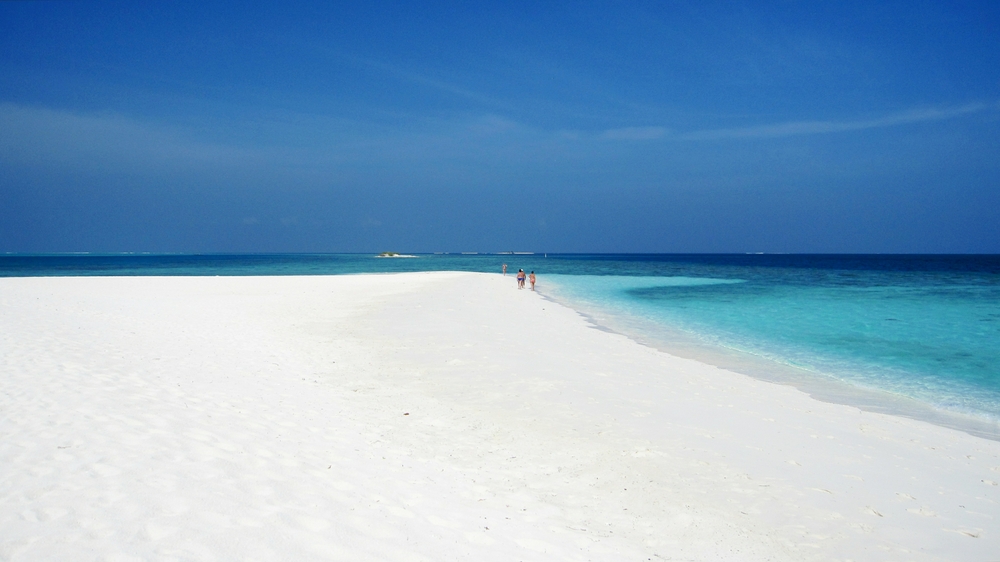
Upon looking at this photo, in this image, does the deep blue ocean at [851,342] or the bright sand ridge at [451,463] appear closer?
the bright sand ridge at [451,463]

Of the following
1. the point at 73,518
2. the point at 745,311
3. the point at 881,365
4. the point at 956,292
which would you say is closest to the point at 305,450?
the point at 73,518

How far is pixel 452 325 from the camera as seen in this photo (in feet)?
52.9

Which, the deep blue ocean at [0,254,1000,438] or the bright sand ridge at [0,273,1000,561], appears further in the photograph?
the deep blue ocean at [0,254,1000,438]

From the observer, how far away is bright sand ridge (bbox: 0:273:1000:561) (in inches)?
169

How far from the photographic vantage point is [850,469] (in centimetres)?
633

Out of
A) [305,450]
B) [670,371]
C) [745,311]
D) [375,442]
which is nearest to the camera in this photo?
[305,450]

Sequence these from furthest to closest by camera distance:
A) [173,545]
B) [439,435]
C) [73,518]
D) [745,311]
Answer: [745,311], [439,435], [73,518], [173,545]

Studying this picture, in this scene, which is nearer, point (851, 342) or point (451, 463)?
point (451, 463)

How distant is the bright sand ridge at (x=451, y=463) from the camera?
4.29 m

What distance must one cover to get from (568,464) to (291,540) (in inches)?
131

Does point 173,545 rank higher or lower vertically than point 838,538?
higher

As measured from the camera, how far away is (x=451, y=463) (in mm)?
6277

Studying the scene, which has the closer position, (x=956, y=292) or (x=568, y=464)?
(x=568, y=464)

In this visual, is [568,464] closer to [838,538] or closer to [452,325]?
[838,538]
